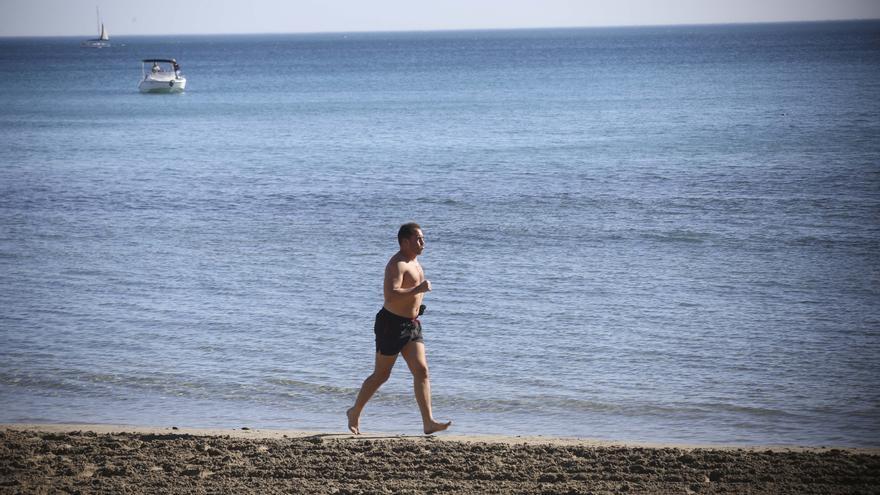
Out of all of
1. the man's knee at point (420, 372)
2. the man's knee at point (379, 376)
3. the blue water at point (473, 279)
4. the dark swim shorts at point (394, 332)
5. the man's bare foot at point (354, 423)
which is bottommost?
the blue water at point (473, 279)

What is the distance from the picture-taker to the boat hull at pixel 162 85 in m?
63.0

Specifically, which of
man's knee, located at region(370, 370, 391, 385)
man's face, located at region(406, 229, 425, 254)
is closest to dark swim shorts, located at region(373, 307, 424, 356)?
man's knee, located at region(370, 370, 391, 385)

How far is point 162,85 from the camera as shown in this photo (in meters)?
63.0

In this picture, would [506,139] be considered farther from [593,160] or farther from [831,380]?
[831,380]

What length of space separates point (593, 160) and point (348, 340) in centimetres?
1795

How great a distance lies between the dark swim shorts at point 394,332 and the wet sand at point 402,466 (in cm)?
64

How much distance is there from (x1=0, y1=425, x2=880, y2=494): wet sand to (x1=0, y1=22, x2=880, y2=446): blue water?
121 cm

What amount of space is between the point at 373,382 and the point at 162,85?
59072mm

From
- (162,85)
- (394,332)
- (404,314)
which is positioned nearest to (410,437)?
(394,332)

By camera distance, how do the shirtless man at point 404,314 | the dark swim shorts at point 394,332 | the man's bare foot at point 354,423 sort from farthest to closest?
the man's bare foot at point 354,423 < the dark swim shorts at point 394,332 < the shirtless man at point 404,314

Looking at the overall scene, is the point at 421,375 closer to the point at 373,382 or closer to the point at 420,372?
the point at 420,372

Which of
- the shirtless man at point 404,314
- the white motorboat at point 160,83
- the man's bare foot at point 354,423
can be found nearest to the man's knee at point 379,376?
the shirtless man at point 404,314

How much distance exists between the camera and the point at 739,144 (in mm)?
30047

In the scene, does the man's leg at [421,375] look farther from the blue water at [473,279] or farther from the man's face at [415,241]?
the blue water at [473,279]
